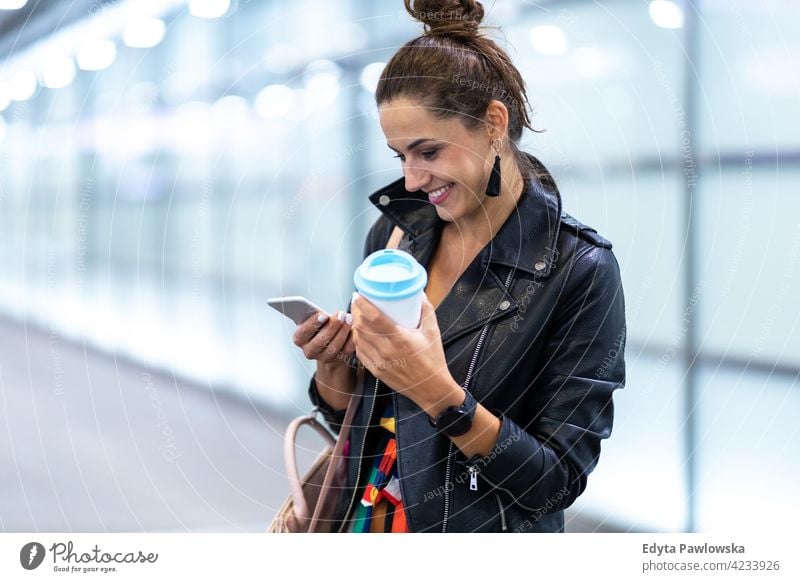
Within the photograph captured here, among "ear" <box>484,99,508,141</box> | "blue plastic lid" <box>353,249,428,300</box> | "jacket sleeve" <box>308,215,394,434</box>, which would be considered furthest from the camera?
"jacket sleeve" <box>308,215,394,434</box>

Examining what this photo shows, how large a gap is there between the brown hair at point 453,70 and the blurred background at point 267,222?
191 mm

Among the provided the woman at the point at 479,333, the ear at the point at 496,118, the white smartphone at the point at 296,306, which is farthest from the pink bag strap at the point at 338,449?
the ear at the point at 496,118

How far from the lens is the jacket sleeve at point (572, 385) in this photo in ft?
2.67

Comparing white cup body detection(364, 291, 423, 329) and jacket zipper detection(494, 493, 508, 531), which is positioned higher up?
white cup body detection(364, 291, 423, 329)

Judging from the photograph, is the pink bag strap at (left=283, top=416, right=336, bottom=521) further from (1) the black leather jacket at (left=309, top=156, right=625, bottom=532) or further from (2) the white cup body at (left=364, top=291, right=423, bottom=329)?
(2) the white cup body at (left=364, top=291, right=423, bottom=329)

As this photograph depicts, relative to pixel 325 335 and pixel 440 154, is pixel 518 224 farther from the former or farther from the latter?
pixel 325 335

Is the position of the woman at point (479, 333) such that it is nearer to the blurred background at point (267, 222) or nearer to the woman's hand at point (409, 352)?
the woman's hand at point (409, 352)

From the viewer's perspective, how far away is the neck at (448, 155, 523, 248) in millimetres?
891

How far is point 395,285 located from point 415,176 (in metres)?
0.17

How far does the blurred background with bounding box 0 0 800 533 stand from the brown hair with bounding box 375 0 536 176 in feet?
0.63

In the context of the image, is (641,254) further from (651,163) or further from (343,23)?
(343,23)

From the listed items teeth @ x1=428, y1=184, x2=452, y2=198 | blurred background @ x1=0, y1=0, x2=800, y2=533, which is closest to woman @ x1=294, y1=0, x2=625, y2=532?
teeth @ x1=428, y1=184, x2=452, y2=198

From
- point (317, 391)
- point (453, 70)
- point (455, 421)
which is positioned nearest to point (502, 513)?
point (455, 421)

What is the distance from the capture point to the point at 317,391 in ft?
3.16
